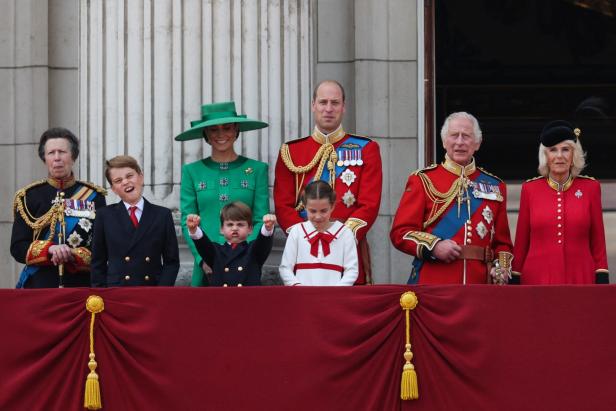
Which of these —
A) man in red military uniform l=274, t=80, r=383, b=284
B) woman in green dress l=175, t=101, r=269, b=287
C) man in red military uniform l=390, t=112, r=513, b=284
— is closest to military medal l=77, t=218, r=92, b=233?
woman in green dress l=175, t=101, r=269, b=287

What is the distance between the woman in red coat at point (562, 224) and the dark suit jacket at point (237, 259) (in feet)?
4.87

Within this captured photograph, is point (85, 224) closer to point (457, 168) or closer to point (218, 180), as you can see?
point (218, 180)

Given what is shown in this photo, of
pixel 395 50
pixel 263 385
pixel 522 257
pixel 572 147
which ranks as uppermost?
pixel 395 50

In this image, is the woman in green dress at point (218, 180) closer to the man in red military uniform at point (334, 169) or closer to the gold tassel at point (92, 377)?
the man in red military uniform at point (334, 169)

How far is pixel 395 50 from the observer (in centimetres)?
1136

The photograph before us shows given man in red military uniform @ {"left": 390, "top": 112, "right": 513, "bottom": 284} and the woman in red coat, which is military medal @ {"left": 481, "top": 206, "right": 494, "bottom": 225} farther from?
the woman in red coat

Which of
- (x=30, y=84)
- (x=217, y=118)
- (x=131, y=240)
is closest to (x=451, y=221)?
(x=217, y=118)

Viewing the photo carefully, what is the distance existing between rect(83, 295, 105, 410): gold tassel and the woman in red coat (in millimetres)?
2504

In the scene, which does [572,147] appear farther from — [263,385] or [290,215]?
[263,385]

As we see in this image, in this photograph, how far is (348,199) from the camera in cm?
935

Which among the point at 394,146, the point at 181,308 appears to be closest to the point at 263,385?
the point at 181,308

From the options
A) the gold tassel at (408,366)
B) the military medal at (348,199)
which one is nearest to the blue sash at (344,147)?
the military medal at (348,199)

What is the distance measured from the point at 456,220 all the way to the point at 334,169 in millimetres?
792

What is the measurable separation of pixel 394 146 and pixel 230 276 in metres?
2.75
